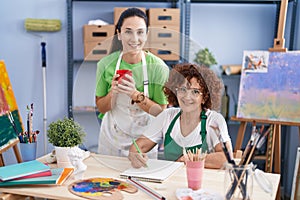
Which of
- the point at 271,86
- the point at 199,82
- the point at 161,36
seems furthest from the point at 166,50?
the point at 271,86

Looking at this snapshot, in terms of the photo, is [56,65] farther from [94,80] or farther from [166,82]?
[166,82]

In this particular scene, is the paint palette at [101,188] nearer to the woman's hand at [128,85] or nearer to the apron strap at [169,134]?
the apron strap at [169,134]

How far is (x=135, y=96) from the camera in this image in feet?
4.41

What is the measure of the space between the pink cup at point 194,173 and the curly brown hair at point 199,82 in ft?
0.73

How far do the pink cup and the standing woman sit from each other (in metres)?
0.25

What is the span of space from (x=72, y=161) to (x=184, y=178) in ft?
1.38

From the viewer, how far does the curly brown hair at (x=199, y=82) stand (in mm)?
1315

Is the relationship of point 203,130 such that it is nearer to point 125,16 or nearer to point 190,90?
point 190,90

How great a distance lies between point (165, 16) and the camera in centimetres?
261

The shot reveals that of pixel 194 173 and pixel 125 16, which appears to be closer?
pixel 194 173

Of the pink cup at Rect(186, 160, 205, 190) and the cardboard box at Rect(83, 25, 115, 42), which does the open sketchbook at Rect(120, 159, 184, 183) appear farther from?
the cardboard box at Rect(83, 25, 115, 42)

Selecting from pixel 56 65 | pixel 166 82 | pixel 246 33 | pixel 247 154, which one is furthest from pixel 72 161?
pixel 246 33

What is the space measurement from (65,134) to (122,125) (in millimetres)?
223

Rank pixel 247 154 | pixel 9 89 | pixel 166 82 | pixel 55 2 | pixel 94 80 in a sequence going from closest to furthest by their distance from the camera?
pixel 247 154
pixel 166 82
pixel 94 80
pixel 9 89
pixel 55 2
